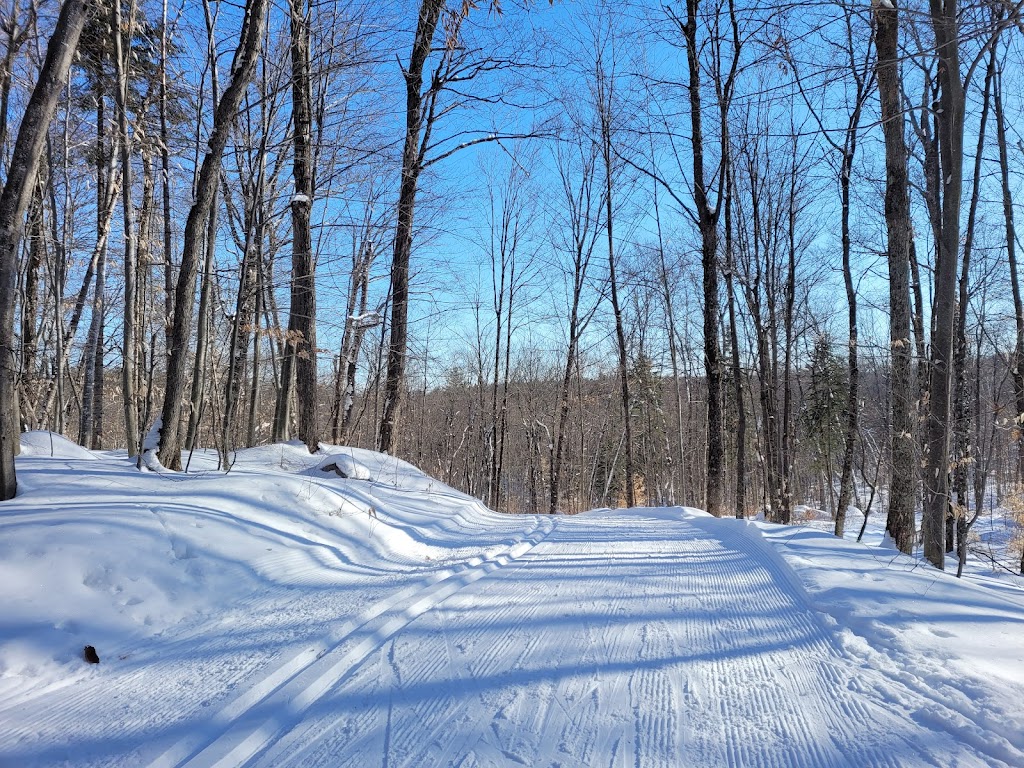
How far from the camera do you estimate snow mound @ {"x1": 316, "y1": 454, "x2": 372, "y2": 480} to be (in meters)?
7.42

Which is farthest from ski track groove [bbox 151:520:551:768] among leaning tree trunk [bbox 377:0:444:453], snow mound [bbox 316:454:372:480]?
leaning tree trunk [bbox 377:0:444:453]

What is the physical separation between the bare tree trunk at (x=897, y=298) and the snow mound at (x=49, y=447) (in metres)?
10.1

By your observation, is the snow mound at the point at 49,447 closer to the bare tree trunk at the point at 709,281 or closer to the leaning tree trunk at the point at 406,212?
the leaning tree trunk at the point at 406,212

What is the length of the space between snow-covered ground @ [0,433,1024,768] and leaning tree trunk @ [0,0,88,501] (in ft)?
1.76

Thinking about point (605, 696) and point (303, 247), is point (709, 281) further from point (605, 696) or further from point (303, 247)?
point (605, 696)

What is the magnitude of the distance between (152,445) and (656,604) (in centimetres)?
557

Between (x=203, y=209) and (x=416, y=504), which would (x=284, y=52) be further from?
(x=416, y=504)

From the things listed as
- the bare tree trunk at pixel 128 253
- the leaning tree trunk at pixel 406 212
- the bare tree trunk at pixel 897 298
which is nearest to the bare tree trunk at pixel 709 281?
the bare tree trunk at pixel 897 298

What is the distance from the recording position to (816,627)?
117 inches

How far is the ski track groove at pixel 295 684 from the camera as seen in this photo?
1.82m

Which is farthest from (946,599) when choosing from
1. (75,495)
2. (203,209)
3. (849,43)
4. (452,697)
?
(849,43)

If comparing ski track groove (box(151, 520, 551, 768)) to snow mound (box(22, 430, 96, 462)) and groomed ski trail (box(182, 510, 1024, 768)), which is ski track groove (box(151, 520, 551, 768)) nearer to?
groomed ski trail (box(182, 510, 1024, 768))

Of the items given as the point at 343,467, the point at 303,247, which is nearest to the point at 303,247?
the point at 303,247

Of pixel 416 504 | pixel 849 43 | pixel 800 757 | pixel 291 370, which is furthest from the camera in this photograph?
pixel 291 370
